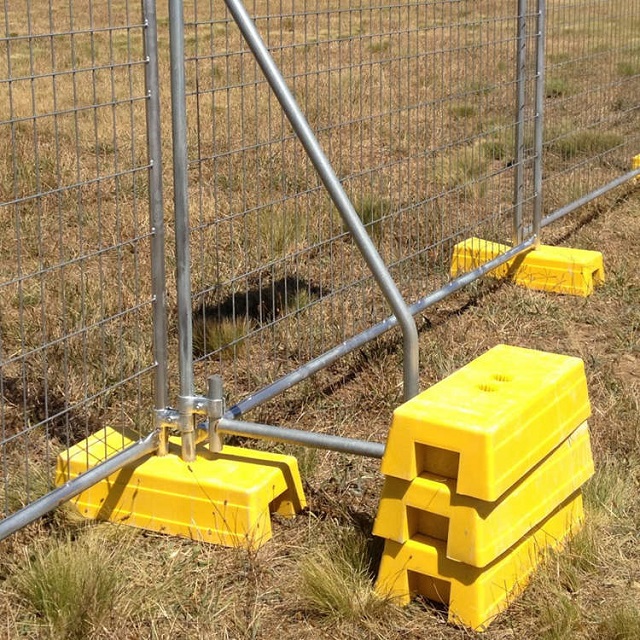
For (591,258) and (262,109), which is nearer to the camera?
(591,258)

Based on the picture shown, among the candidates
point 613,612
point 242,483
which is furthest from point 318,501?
point 613,612

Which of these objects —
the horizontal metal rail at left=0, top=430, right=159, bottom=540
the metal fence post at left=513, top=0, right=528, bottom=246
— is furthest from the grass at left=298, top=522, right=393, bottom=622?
the metal fence post at left=513, top=0, right=528, bottom=246

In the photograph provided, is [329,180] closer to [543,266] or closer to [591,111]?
[543,266]

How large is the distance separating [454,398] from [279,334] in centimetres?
211

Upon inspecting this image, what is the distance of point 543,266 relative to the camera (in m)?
6.36

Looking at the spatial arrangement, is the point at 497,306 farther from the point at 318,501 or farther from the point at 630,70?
the point at 630,70

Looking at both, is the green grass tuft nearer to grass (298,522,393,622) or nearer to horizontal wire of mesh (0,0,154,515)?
grass (298,522,393,622)

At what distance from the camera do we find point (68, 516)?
11.9 feet

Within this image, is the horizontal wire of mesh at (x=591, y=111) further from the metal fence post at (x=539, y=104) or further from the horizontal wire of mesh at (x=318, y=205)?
the metal fence post at (x=539, y=104)

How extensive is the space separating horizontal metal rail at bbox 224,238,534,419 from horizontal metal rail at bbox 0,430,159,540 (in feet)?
0.96

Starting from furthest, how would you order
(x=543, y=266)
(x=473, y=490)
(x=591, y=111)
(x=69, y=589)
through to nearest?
(x=591, y=111)
(x=543, y=266)
(x=69, y=589)
(x=473, y=490)

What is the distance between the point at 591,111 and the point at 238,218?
4518 mm

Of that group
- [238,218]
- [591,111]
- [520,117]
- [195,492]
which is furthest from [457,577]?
[591,111]

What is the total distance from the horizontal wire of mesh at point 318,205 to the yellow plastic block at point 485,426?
1027 mm
